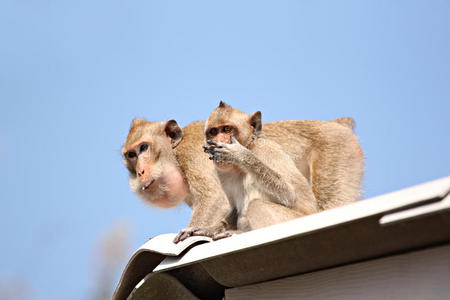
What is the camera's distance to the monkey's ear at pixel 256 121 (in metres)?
4.61

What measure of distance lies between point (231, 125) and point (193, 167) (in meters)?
0.67

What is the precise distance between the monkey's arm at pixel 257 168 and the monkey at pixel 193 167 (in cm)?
56

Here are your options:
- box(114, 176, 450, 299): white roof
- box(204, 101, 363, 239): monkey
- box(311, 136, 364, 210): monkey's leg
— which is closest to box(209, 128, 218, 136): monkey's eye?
box(204, 101, 363, 239): monkey

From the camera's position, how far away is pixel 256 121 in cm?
464

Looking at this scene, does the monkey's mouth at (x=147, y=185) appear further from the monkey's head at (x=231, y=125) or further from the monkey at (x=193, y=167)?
the monkey's head at (x=231, y=125)

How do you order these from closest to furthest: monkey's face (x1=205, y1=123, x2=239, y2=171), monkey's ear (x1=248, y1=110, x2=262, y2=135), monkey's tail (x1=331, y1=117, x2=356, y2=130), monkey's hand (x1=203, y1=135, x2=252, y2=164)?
monkey's hand (x1=203, y1=135, x2=252, y2=164)
monkey's face (x1=205, y1=123, x2=239, y2=171)
monkey's ear (x1=248, y1=110, x2=262, y2=135)
monkey's tail (x1=331, y1=117, x2=356, y2=130)

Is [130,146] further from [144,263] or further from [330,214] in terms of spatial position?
[330,214]

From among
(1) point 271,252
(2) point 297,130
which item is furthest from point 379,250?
(2) point 297,130

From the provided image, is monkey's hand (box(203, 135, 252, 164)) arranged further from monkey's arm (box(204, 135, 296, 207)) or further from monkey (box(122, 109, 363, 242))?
monkey (box(122, 109, 363, 242))

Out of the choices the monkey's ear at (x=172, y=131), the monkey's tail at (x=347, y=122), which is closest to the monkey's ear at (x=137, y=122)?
the monkey's ear at (x=172, y=131)

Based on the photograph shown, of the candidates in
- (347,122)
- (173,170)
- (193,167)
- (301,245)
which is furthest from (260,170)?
(347,122)

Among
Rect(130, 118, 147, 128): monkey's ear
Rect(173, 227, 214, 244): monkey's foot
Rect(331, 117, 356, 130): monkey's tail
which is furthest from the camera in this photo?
Rect(331, 117, 356, 130): monkey's tail

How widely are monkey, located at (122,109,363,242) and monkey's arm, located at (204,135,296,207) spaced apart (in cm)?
56

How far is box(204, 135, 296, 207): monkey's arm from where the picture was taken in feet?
13.9
